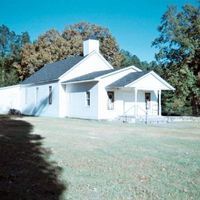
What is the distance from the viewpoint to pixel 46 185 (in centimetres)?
673

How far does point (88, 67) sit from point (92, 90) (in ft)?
16.6

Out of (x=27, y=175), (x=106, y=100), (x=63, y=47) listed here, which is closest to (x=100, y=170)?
(x=27, y=175)

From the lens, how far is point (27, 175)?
7.48 meters

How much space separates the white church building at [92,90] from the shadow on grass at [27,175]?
16783 mm

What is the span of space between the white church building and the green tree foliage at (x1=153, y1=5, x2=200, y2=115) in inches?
157

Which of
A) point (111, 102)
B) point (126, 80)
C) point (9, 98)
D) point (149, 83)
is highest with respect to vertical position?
point (126, 80)

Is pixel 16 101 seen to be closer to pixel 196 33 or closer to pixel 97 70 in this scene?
pixel 97 70

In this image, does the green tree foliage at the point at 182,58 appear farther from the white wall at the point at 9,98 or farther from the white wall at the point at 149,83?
the white wall at the point at 9,98

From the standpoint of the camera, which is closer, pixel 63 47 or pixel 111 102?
pixel 111 102

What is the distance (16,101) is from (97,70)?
11.9 metres

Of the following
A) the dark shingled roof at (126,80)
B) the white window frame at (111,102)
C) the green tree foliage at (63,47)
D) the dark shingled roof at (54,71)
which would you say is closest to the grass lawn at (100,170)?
the dark shingled roof at (126,80)

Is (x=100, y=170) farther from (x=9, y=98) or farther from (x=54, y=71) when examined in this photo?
(x=9, y=98)

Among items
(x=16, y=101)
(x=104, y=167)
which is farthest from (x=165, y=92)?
(x=104, y=167)

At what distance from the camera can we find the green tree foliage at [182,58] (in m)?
34.3
